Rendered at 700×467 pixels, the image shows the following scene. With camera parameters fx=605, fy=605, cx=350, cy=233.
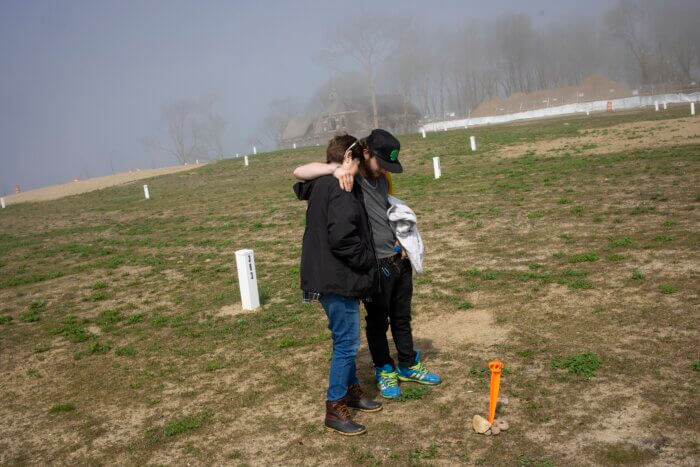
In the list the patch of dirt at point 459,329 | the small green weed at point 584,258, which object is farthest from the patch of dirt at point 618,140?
the patch of dirt at point 459,329

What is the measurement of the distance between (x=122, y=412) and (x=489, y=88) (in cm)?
13025

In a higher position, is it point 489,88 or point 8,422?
point 489,88

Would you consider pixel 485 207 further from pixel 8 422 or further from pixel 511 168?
pixel 8 422

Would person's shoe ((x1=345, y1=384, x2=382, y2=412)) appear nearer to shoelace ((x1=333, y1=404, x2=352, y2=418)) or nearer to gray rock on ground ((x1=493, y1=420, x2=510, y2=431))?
shoelace ((x1=333, y1=404, x2=352, y2=418))

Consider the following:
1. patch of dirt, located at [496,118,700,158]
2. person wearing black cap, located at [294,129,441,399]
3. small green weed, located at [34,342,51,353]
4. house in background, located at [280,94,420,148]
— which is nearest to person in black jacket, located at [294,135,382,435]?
person wearing black cap, located at [294,129,441,399]

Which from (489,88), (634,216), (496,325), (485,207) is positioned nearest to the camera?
(496,325)

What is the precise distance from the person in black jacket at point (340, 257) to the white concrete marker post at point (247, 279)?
12.6ft

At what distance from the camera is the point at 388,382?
5.02m

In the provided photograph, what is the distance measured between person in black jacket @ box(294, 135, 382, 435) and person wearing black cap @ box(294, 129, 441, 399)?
0.40 feet

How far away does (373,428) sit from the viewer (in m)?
4.52

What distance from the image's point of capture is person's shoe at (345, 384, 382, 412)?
477cm

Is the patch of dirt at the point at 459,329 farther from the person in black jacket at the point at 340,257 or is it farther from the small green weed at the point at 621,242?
the small green weed at the point at 621,242

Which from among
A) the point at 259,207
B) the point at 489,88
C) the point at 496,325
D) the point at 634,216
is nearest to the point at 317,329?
the point at 496,325

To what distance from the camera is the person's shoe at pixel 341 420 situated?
4.41 metres
